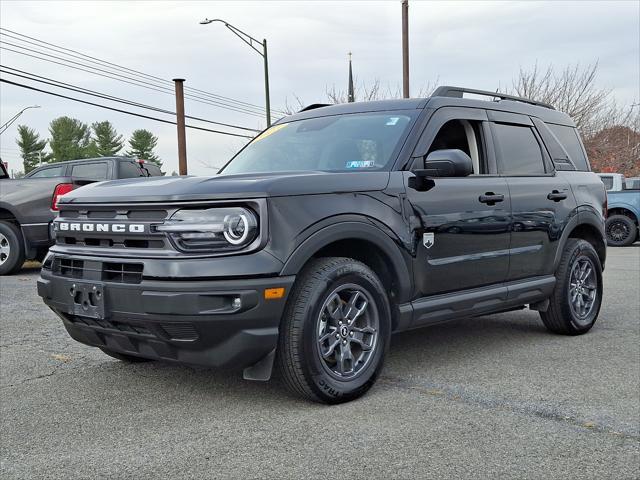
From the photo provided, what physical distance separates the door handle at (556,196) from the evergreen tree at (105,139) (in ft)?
407

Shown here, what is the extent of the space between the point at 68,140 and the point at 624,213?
116m

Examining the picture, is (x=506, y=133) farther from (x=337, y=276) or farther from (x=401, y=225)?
(x=337, y=276)

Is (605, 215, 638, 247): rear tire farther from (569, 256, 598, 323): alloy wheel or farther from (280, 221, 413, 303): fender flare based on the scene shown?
(280, 221, 413, 303): fender flare

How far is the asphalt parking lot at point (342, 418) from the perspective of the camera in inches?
122

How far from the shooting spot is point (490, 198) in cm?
504

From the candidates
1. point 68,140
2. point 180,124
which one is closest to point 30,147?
point 68,140

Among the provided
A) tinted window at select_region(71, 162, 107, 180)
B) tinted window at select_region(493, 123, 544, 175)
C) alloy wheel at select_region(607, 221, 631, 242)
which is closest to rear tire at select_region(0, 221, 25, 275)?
tinted window at select_region(71, 162, 107, 180)

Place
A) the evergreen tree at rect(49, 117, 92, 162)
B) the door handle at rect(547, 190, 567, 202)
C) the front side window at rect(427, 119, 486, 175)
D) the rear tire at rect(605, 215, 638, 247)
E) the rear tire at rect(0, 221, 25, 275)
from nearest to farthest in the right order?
the front side window at rect(427, 119, 486, 175) → the door handle at rect(547, 190, 567, 202) → the rear tire at rect(0, 221, 25, 275) → the rear tire at rect(605, 215, 638, 247) → the evergreen tree at rect(49, 117, 92, 162)

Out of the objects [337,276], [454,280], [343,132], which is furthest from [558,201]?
[337,276]

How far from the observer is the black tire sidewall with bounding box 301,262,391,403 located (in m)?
3.76

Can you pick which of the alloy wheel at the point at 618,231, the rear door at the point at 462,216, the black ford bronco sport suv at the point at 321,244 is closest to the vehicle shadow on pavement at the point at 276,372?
the black ford bronco sport suv at the point at 321,244

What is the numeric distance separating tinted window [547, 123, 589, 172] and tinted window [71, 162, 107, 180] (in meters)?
9.51

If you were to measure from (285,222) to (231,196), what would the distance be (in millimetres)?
309

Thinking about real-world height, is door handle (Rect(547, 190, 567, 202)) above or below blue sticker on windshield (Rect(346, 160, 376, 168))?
below
